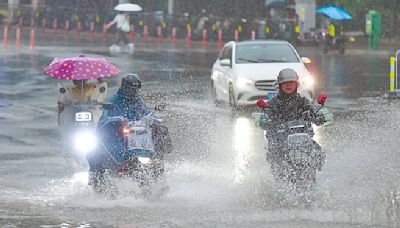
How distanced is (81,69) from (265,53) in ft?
31.5

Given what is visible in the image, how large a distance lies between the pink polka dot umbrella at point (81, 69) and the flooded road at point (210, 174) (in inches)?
47.7

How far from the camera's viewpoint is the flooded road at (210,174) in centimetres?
1099

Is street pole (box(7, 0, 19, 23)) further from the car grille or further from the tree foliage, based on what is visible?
the car grille

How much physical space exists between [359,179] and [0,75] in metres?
19.9

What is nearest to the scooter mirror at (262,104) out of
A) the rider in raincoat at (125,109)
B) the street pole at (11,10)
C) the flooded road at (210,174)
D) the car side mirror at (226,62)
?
the flooded road at (210,174)

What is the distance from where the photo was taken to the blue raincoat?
11.9m

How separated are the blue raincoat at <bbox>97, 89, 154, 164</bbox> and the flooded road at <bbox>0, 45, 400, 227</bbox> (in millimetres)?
541

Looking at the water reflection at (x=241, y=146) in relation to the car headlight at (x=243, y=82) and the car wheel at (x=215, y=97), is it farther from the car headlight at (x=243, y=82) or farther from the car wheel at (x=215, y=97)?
the car wheel at (x=215, y=97)

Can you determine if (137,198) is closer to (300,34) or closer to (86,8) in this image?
(300,34)

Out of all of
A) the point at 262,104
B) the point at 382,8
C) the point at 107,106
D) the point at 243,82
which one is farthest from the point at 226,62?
the point at 382,8

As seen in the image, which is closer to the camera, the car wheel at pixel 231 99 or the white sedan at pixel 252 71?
the white sedan at pixel 252 71

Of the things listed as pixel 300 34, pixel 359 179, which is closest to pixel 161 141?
pixel 359 179

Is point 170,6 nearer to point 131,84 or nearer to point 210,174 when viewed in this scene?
point 210,174

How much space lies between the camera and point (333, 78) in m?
32.1
